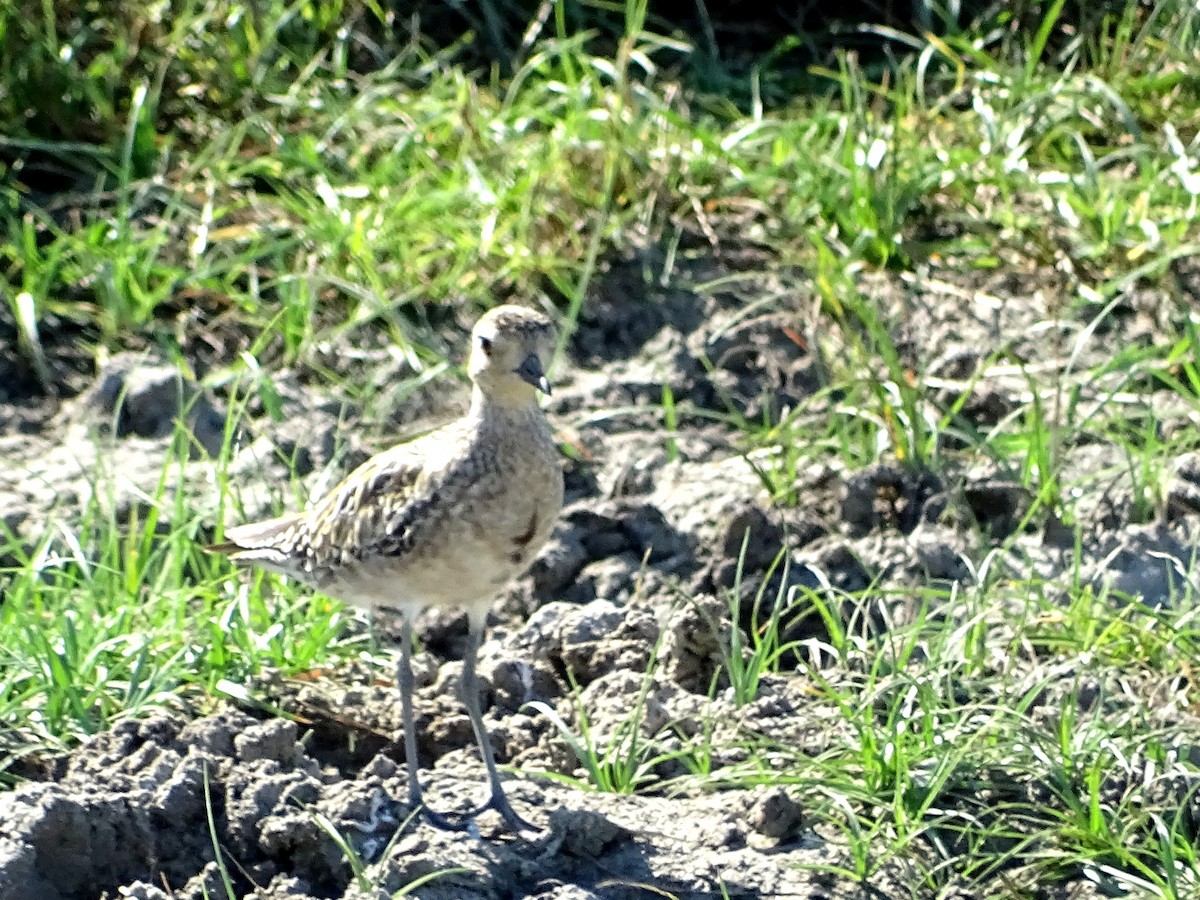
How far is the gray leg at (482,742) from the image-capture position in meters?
4.34

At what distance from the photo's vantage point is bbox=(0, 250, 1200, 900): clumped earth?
165 inches

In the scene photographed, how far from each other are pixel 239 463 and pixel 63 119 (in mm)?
2218

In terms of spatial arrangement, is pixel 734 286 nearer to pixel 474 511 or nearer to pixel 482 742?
pixel 474 511

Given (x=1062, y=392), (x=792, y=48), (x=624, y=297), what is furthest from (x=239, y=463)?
(x=792, y=48)

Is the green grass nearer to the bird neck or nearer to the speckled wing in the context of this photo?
the speckled wing

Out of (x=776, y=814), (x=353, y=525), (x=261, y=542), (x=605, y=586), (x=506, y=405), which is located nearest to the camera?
(x=776, y=814)

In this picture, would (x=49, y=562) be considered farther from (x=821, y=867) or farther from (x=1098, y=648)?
(x=1098, y=648)

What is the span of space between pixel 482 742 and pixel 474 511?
538mm

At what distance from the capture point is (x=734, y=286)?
6.68 m

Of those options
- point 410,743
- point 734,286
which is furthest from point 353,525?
point 734,286

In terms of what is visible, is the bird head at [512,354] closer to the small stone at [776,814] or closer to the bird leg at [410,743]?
the bird leg at [410,743]

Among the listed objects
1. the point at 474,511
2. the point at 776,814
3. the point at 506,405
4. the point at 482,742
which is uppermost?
the point at 506,405

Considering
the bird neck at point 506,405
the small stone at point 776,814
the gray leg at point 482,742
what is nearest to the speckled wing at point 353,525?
the bird neck at point 506,405

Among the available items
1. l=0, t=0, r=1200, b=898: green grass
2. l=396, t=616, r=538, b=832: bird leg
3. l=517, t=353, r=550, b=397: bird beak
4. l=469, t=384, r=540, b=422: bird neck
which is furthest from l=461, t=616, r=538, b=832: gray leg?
l=517, t=353, r=550, b=397: bird beak
